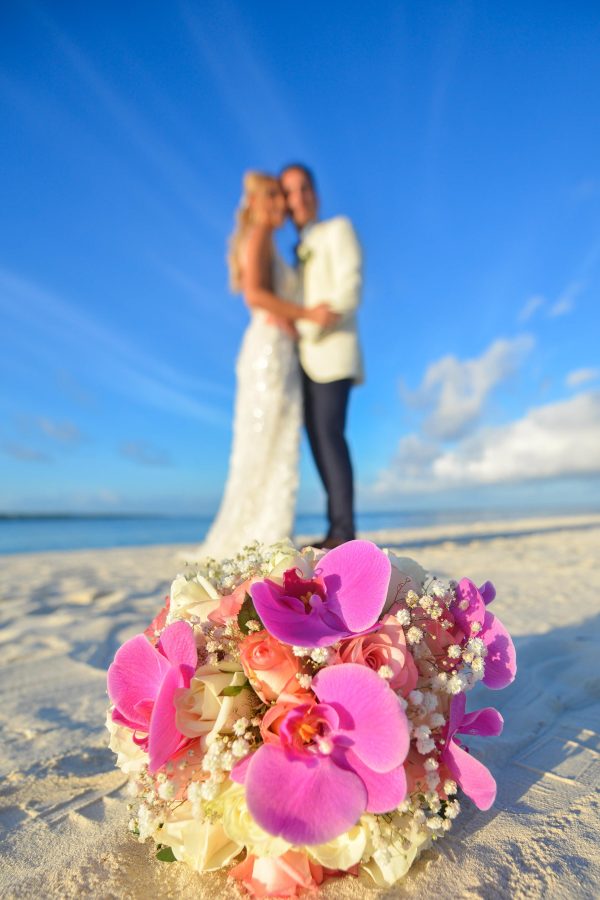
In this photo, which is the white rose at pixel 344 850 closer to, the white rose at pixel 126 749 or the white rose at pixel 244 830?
the white rose at pixel 244 830

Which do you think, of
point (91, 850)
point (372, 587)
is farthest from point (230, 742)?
point (91, 850)

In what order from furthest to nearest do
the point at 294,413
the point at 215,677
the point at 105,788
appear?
the point at 294,413 → the point at 105,788 → the point at 215,677

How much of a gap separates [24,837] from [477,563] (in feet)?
15.3

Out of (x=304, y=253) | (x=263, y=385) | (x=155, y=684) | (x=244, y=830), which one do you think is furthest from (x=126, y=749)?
(x=304, y=253)

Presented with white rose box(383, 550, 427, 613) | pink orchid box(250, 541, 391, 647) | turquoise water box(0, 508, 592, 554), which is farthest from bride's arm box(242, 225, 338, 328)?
turquoise water box(0, 508, 592, 554)

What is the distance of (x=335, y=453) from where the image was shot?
4609mm

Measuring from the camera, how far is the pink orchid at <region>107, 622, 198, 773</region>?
80 cm

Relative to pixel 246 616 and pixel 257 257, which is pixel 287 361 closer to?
pixel 257 257

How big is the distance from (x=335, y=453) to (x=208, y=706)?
3.81 meters

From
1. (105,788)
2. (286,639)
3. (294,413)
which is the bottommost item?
(105,788)

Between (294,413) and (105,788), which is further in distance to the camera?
(294,413)

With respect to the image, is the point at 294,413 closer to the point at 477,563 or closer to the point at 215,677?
the point at 477,563

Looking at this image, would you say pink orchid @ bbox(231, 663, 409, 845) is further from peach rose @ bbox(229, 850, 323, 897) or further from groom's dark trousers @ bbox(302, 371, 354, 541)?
groom's dark trousers @ bbox(302, 371, 354, 541)

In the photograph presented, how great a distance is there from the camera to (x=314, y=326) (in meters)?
4.64
